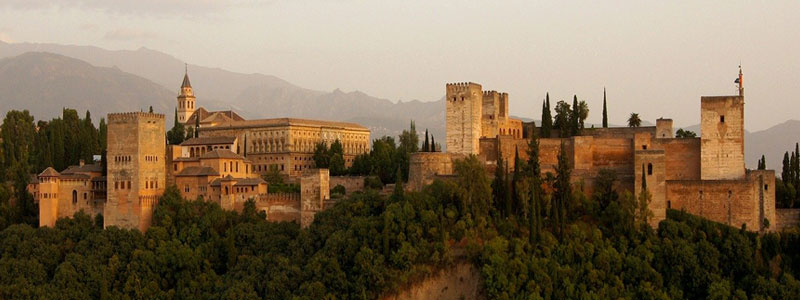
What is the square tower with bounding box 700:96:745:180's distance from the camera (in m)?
45.2

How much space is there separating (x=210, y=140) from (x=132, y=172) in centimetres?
1050

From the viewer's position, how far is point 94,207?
50.7 meters

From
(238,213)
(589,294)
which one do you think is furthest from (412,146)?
(589,294)

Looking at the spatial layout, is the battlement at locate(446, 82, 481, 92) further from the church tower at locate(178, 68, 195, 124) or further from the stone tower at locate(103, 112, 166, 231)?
the church tower at locate(178, 68, 195, 124)

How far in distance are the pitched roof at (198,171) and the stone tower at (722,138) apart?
22883 mm

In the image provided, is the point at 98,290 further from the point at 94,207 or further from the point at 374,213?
the point at 374,213

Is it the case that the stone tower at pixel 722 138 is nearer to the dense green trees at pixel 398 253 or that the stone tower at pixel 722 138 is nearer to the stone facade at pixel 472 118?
the dense green trees at pixel 398 253

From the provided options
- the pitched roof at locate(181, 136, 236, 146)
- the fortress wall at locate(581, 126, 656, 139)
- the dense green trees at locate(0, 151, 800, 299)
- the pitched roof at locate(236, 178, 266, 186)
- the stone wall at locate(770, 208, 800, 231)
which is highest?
the fortress wall at locate(581, 126, 656, 139)

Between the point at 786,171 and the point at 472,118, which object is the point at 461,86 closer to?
the point at 472,118

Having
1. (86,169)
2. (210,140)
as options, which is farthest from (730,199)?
(86,169)

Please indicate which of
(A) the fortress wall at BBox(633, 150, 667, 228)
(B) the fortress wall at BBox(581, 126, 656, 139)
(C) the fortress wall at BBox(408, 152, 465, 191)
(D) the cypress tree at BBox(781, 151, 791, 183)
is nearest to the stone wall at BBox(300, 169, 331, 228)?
(C) the fortress wall at BBox(408, 152, 465, 191)

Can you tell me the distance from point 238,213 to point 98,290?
23.8ft

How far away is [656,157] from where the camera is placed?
4325 cm

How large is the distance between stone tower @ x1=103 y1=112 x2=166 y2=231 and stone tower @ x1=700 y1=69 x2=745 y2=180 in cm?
2507
